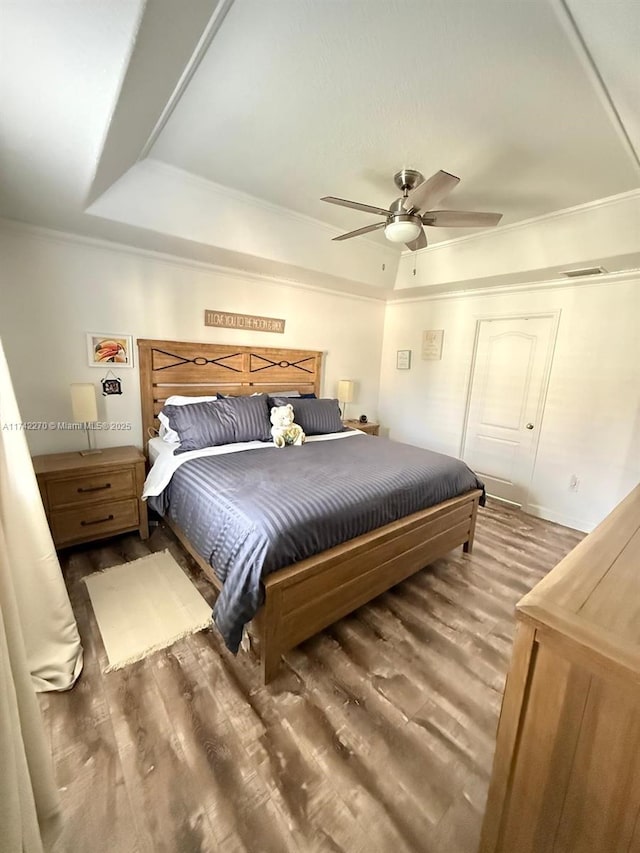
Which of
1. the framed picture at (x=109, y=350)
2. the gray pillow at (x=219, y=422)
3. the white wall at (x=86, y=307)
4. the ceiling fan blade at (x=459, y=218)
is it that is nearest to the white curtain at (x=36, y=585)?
the gray pillow at (x=219, y=422)

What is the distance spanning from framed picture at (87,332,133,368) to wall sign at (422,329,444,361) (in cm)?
317

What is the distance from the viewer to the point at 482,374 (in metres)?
3.79

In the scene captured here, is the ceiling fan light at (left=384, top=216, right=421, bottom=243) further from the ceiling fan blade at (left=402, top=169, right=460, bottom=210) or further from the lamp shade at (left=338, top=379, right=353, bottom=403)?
the lamp shade at (left=338, top=379, right=353, bottom=403)

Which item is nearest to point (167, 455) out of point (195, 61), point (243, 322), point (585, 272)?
point (243, 322)

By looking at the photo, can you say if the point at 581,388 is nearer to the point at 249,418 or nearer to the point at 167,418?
the point at 249,418

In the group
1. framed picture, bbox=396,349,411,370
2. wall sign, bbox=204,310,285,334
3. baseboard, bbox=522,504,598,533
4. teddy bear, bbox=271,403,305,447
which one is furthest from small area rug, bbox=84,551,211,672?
framed picture, bbox=396,349,411,370

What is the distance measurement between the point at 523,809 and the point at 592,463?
121 inches

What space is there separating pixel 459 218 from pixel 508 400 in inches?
83.4

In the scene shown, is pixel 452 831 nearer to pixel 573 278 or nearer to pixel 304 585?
pixel 304 585

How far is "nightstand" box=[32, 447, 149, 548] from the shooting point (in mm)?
2305

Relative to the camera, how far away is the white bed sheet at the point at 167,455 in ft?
7.80

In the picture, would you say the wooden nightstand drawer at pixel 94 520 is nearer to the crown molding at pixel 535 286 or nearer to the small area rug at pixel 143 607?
the small area rug at pixel 143 607

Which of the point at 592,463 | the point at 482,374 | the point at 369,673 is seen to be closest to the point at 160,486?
the point at 369,673

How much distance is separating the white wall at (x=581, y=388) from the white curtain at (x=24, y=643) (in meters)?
3.81
